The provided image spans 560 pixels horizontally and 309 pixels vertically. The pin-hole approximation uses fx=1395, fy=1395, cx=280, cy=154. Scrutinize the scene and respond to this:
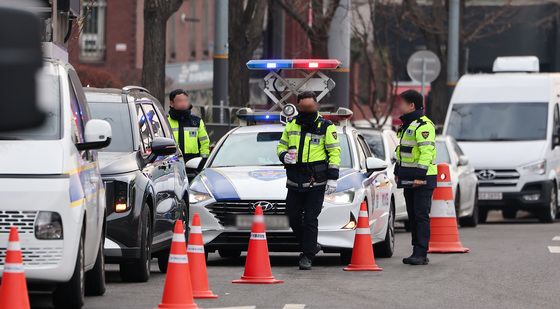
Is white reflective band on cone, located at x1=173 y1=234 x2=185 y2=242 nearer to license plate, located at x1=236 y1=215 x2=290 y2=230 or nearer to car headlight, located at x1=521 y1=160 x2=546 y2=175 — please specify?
license plate, located at x1=236 y1=215 x2=290 y2=230

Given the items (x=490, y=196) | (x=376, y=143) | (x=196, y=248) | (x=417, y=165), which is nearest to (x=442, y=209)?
(x=417, y=165)

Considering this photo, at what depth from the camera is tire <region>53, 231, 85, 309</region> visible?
26.9 ft

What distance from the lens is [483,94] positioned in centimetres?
2588

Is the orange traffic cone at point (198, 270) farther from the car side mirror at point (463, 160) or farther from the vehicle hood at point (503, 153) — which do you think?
the vehicle hood at point (503, 153)

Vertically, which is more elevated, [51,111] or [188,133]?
[51,111]

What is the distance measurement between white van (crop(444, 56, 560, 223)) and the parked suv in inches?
498

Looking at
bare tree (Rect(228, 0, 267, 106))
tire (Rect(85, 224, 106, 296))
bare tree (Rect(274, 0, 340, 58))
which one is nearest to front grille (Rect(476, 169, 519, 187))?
bare tree (Rect(274, 0, 340, 58))

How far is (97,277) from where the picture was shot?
9688 mm

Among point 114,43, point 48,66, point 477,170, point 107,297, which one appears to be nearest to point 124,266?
point 107,297

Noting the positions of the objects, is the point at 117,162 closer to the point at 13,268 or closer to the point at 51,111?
the point at 51,111

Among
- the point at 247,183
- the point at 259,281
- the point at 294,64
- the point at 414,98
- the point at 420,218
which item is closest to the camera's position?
the point at 259,281

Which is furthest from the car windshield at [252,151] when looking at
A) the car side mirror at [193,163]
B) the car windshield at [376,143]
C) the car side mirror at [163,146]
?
the car windshield at [376,143]

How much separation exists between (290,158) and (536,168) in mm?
12641

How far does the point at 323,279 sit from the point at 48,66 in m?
3.92
